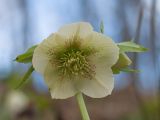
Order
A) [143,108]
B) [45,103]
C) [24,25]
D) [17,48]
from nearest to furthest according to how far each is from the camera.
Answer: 1. [143,108]
2. [45,103]
3. [17,48]
4. [24,25]

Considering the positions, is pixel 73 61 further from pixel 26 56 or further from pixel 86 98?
pixel 86 98

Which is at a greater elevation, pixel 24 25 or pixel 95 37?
pixel 95 37

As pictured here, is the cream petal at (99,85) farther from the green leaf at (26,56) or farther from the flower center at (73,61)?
the green leaf at (26,56)

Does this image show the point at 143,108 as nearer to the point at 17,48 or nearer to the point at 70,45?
the point at 70,45

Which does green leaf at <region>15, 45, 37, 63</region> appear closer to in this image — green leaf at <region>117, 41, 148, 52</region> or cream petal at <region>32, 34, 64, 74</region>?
cream petal at <region>32, 34, 64, 74</region>

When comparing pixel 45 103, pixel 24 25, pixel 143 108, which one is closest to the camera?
pixel 143 108

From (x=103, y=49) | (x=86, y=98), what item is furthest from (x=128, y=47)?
(x=86, y=98)

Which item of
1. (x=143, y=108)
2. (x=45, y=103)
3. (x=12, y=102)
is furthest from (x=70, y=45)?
(x=12, y=102)

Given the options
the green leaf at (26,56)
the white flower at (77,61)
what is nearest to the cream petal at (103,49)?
the white flower at (77,61)
